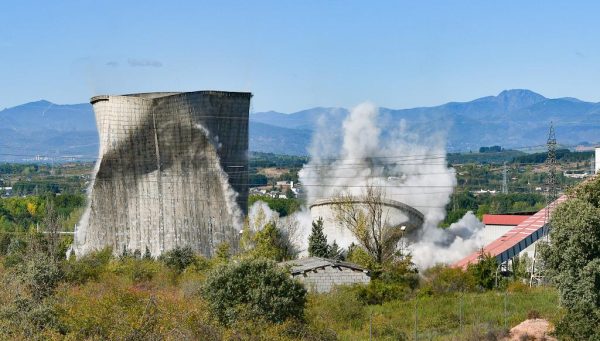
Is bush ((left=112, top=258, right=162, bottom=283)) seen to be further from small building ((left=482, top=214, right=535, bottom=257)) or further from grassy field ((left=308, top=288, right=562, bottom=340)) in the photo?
small building ((left=482, top=214, right=535, bottom=257))

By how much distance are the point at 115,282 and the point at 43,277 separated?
446 cm

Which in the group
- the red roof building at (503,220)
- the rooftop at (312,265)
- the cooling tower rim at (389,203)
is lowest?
the red roof building at (503,220)

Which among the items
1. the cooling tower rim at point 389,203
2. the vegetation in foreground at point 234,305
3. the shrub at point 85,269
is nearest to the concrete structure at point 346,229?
the cooling tower rim at point 389,203

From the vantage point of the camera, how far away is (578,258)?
1073 inches

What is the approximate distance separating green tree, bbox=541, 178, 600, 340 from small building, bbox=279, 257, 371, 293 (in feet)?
40.2

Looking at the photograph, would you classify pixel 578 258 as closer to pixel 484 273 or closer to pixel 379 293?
pixel 379 293

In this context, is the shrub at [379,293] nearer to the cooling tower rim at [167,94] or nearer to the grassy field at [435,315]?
the grassy field at [435,315]

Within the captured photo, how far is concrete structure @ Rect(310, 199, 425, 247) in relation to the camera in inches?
2101

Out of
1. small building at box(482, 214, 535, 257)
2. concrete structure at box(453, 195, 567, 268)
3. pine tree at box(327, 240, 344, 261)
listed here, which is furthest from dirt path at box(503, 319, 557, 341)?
small building at box(482, 214, 535, 257)

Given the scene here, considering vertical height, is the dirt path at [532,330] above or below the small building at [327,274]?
below

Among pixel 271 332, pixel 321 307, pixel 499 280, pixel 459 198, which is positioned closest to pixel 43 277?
pixel 321 307

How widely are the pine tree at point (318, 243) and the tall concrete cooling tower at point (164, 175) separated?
5640mm

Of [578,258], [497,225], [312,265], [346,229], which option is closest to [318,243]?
[346,229]

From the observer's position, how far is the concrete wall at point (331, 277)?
39.4 m
